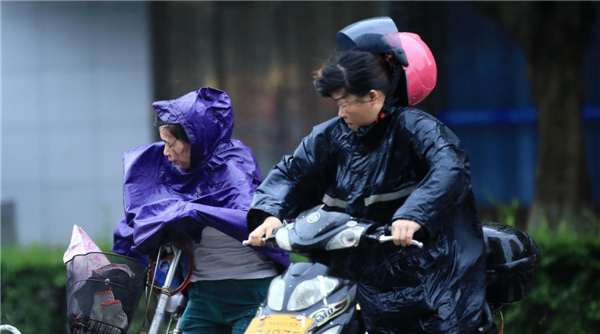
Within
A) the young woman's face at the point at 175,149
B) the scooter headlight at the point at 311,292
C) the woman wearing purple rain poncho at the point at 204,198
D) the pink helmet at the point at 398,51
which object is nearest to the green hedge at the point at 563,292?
the woman wearing purple rain poncho at the point at 204,198

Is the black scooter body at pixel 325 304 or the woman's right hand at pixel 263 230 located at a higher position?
the woman's right hand at pixel 263 230

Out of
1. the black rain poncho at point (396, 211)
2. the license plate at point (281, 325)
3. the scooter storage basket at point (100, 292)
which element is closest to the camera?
the license plate at point (281, 325)

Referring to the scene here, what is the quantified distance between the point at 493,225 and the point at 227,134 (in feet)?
4.40

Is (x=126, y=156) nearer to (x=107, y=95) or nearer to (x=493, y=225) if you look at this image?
(x=493, y=225)

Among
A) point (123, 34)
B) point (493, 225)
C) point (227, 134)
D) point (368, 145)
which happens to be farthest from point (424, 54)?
point (123, 34)

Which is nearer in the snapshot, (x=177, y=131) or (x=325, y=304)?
(x=325, y=304)

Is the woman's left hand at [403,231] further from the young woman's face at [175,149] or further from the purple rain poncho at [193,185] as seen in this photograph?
the young woman's face at [175,149]

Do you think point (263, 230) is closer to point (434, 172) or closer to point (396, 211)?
point (396, 211)

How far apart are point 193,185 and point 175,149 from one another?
21 centimetres

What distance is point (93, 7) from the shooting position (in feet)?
29.7

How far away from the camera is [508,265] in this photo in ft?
9.61

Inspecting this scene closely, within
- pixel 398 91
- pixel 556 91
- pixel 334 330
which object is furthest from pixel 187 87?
pixel 334 330

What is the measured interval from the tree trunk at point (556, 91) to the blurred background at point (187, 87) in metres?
1.70

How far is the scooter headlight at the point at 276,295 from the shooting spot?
240 centimetres
